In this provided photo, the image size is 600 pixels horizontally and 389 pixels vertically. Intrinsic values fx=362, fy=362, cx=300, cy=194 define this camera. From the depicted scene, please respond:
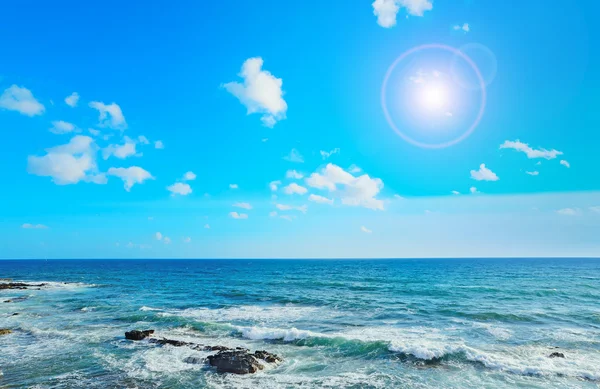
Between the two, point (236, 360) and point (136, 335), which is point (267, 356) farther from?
point (136, 335)

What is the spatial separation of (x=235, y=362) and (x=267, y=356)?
7.57 ft

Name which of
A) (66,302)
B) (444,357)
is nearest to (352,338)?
(444,357)

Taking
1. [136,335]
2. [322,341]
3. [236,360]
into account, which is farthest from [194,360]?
[322,341]

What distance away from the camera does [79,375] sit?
60.3 ft

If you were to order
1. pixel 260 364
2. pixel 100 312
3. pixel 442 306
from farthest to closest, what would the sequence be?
pixel 442 306 < pixel 100 312 < pixel 260 364

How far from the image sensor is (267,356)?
2106 cm

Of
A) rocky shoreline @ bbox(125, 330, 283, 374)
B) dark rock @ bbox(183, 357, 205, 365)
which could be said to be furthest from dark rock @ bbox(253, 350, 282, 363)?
dark rock @ bbox(183, 357, 205, 365)

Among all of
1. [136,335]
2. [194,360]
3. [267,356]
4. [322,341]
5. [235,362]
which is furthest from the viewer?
[136,335]

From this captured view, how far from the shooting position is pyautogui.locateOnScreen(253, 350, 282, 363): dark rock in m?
20.6

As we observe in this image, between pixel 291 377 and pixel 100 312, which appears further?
pixel 100 312

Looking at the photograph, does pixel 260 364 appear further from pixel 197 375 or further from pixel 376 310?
pixel 376 310

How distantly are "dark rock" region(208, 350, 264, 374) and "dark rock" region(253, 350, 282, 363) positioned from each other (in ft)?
2.90

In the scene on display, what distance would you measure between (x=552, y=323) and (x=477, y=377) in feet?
59.1

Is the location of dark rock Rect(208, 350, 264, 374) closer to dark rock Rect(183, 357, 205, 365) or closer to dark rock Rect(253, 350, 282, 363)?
dark rock Rect(183, 357, 205, 365)
